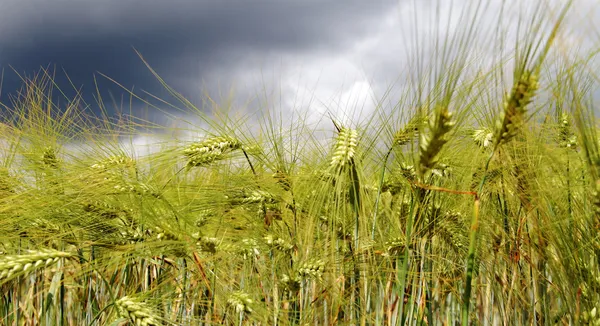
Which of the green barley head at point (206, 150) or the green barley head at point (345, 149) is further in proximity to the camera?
the green barley head at point (206, 150)

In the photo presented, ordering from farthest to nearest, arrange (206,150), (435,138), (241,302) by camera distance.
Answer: (206,150) < (241,302) < (435,138)

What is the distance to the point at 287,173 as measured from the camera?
158 centimetres

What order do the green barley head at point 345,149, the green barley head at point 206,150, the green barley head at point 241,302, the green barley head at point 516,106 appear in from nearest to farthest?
the green barley head at point 516,106, the green barley head at point 345,149, the green barley head at point 241,302, the green barley head at point 206,150

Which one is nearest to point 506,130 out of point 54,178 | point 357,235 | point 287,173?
point 357,235

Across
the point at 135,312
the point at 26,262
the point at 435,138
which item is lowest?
the point at 135,312

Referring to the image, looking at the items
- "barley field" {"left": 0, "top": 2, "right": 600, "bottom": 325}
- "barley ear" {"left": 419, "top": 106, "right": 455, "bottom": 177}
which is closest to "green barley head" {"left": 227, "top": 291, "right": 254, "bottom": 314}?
"barley field" {"left": 0, "top": 2, "right": 600, "bottom": 325}

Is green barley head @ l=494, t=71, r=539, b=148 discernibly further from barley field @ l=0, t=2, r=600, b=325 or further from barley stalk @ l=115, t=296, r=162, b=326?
barley stalk @ l=115, t=296, r=162, b=326

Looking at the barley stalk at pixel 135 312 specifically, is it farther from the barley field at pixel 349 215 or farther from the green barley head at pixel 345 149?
the green barley head at pixel 345 149

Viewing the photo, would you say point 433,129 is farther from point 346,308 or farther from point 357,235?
point 346,308

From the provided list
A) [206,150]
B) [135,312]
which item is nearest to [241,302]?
[135,312]

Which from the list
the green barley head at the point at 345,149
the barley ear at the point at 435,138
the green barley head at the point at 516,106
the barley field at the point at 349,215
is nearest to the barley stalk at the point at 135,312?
the barley field at the point at 349,215

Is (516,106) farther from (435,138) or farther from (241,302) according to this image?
(241,302)

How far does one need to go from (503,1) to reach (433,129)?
223 mm

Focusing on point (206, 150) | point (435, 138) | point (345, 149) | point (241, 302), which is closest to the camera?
point (435, 138)
